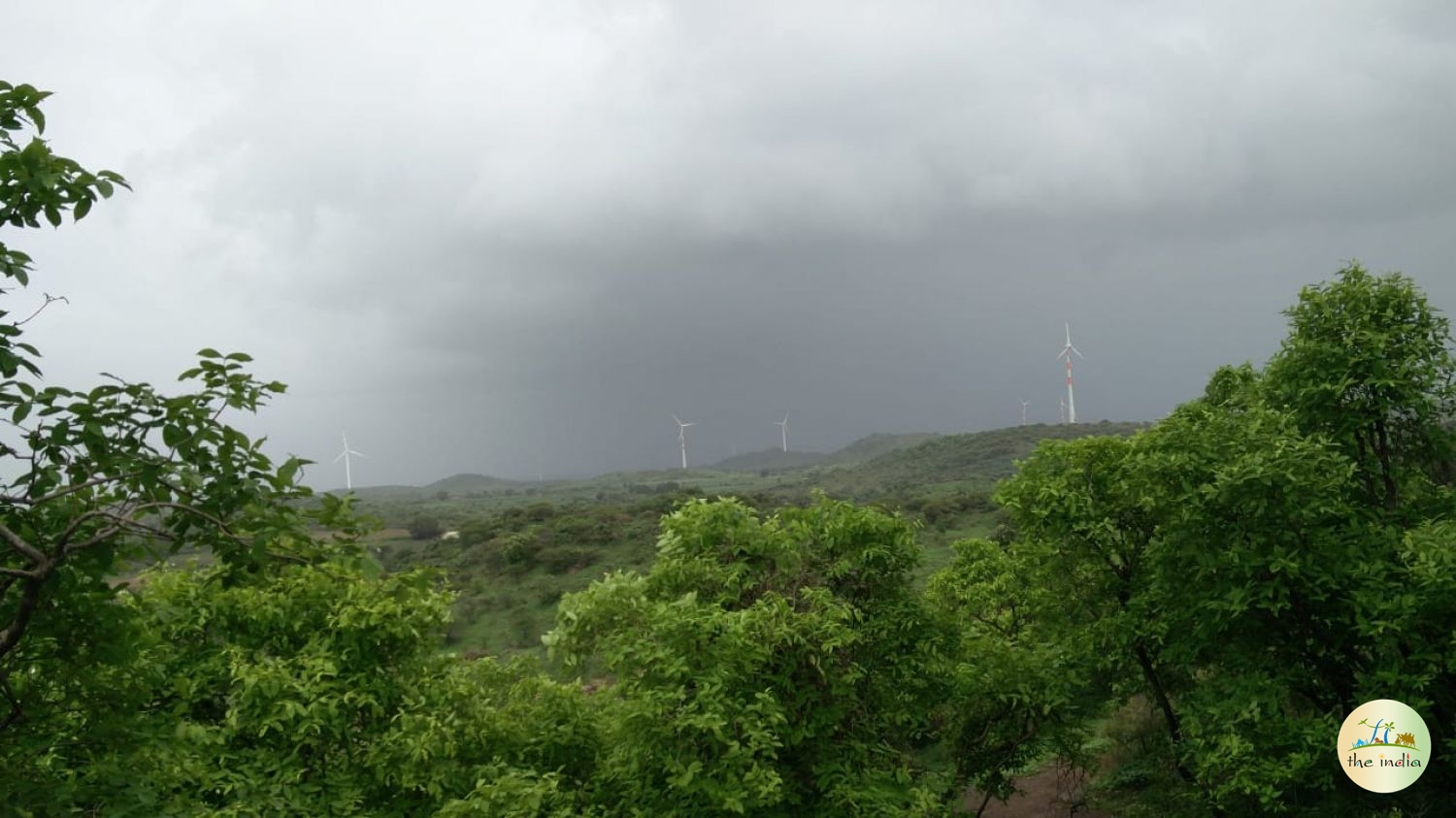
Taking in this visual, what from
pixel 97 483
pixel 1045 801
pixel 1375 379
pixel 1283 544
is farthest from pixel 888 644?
pixel 1045 801

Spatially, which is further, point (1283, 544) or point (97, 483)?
point (1283, 544)

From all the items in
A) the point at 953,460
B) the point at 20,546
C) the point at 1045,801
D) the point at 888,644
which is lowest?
the point at 1045,801

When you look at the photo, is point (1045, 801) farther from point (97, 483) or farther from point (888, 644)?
point (97, 483)

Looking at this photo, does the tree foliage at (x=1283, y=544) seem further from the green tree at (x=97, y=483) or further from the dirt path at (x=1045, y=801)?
the green tree at (x=97, y=483)

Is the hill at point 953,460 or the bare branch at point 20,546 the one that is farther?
the hill at point 953,460

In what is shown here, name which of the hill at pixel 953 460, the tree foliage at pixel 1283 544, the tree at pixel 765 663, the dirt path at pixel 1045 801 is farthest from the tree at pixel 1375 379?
the hill at pixel 953 460

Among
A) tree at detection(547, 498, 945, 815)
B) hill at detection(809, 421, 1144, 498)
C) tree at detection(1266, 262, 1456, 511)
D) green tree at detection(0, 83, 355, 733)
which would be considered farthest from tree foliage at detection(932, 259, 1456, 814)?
hill at detection(809, 421, 1144, 498)

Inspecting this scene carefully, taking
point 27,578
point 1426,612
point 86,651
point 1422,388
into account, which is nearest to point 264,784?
point 86,651

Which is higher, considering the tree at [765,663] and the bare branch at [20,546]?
the bare branch at [20,546]
